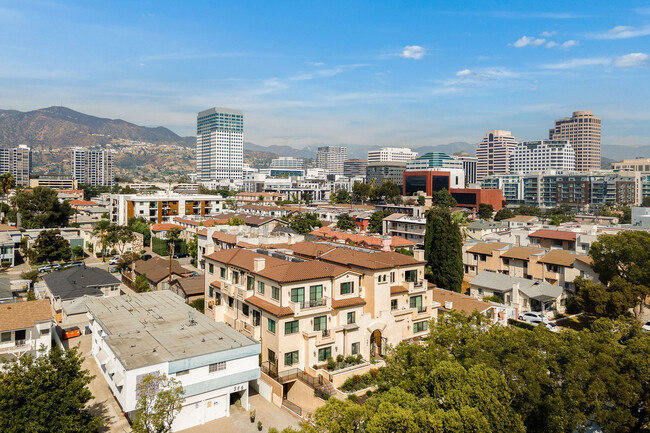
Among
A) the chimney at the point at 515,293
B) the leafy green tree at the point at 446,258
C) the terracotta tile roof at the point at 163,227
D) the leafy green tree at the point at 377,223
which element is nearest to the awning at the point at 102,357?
the leafy green tree at the point at 446,258

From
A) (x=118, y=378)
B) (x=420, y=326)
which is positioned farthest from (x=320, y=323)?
(x=118, y=378)

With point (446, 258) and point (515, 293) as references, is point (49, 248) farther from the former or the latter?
point (515, 293)

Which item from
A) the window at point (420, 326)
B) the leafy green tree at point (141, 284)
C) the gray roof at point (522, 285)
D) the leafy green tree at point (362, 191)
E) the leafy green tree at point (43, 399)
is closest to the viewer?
the leafy green tree at point (43, 399)

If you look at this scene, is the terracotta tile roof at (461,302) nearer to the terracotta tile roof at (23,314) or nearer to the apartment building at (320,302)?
the apartment building at (320,302)

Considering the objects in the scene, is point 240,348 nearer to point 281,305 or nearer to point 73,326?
point 281,305

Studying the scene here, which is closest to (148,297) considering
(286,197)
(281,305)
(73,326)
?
(73,326)

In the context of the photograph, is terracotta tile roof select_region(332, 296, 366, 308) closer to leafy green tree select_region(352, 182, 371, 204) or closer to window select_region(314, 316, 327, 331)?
window select_region(314, 316, 327, 331)

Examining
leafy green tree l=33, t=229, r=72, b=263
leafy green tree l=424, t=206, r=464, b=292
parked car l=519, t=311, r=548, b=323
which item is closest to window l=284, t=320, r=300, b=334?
parked car l=519, t=311, r=548, b=323
